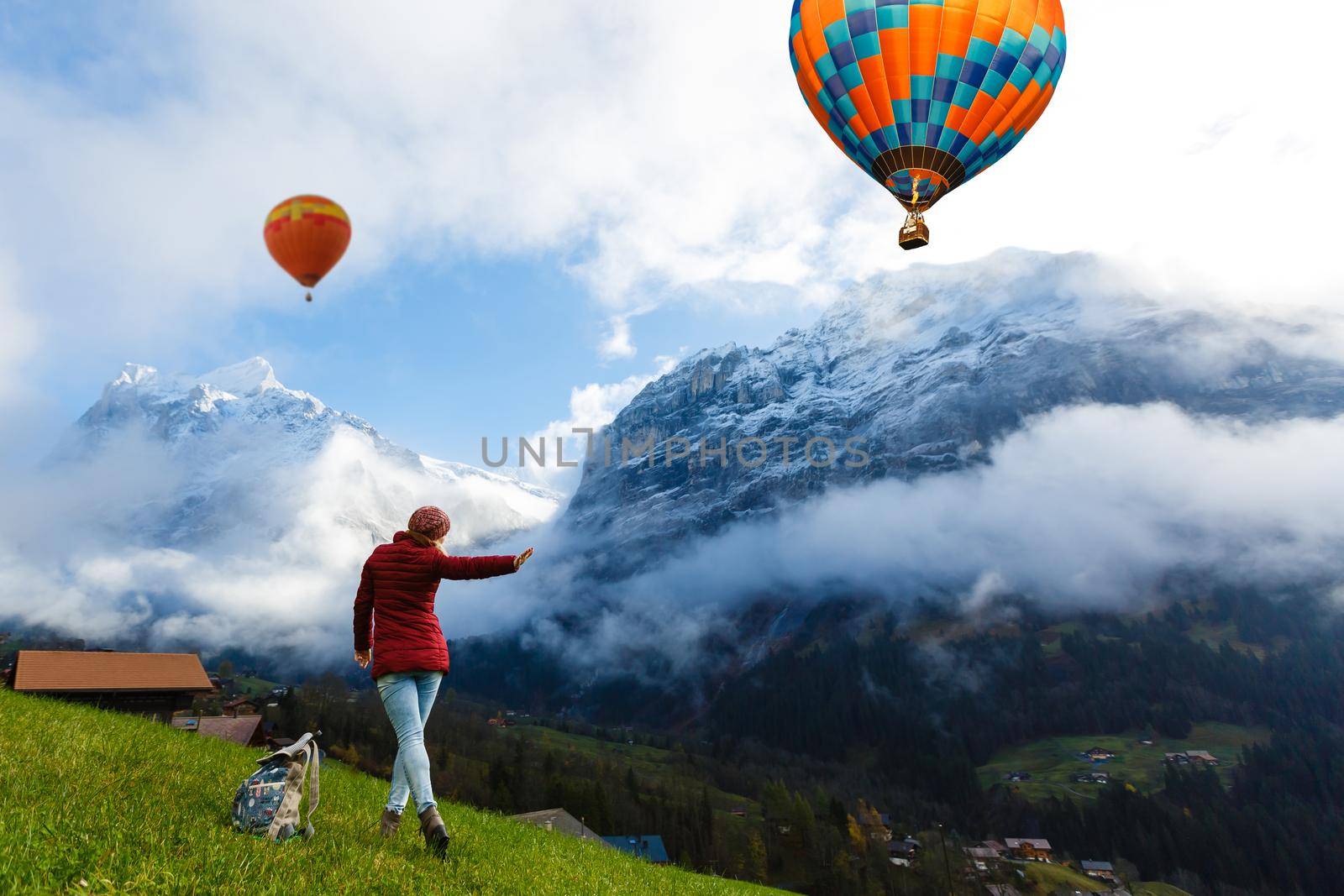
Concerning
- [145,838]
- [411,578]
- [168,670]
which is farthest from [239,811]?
[168,670]

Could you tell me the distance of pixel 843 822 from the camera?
164250 mm

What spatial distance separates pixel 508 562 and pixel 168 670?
46019 mm

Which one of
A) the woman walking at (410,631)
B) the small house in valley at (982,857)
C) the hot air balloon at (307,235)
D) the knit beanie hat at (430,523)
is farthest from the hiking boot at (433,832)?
the small house in valley at (982,857)

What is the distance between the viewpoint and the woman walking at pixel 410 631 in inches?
307

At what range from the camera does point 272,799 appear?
6.59 meters

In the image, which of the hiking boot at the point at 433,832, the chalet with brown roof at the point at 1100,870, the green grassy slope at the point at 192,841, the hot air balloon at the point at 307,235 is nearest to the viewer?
the green grassy slope at the point at 192,841

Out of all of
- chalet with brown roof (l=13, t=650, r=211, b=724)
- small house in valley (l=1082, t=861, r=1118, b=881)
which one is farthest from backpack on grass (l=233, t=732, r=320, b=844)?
small house in valley (l=1082, t=861, r=1118, b=881)

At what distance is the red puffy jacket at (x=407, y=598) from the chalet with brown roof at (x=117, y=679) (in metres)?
36.4

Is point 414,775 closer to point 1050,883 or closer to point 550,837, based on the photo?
point 550,837

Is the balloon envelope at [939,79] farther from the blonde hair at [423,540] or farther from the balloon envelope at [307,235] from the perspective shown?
the blonde hair at [423,540]

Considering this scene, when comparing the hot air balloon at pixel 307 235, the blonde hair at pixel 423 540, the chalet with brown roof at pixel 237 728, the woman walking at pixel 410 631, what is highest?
the hot air balloon at pixel 307 235

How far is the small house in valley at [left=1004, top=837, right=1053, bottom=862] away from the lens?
187 m

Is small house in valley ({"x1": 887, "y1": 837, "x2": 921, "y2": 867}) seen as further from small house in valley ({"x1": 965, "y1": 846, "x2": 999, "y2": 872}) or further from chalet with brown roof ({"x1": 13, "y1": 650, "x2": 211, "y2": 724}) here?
chalet with brown roof ({"x1": 13, "y1": 650, "x2": 211, "y2": 724})

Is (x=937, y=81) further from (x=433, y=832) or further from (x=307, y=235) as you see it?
(x=433, y=832)
